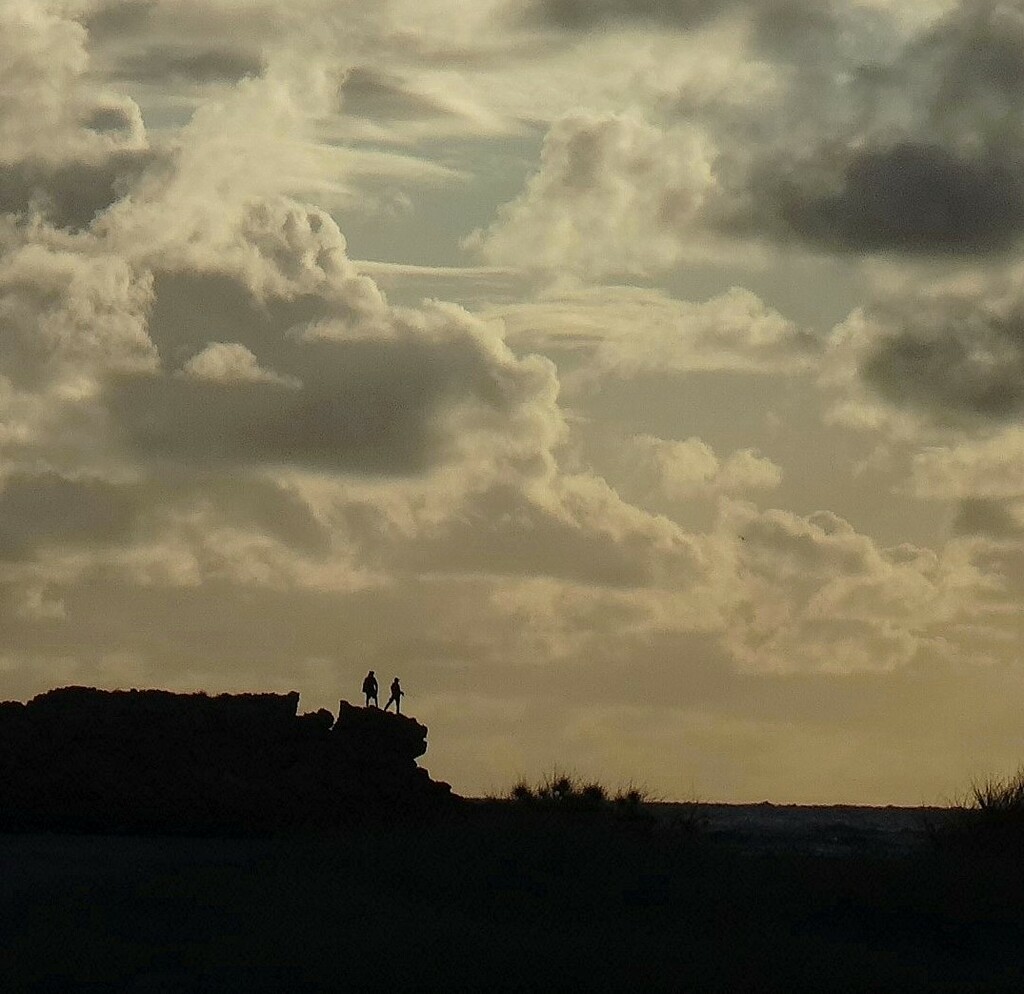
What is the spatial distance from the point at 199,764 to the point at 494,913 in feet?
32.2

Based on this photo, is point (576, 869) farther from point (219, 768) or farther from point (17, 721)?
point (17, 721)

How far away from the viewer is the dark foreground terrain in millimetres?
21234

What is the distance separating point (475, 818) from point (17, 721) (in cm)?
824

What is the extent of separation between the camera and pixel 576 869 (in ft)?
98.6

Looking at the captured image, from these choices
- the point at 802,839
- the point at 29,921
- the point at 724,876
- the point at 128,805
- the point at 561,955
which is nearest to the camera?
the point at 561,955

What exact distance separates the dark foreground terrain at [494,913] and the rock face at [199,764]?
63 centimetres

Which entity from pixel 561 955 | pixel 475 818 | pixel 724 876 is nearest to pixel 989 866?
pixel 724 876

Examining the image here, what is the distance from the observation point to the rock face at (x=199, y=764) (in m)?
34.5

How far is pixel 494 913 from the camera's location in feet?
87.2

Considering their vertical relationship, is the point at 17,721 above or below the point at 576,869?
above

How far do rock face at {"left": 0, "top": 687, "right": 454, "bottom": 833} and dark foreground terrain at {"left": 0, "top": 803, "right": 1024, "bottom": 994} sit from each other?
0.63m

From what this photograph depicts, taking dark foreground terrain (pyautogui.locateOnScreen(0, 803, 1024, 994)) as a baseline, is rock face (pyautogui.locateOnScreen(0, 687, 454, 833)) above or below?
above

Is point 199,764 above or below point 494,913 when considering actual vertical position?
above

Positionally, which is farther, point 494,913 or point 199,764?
point 199,764
